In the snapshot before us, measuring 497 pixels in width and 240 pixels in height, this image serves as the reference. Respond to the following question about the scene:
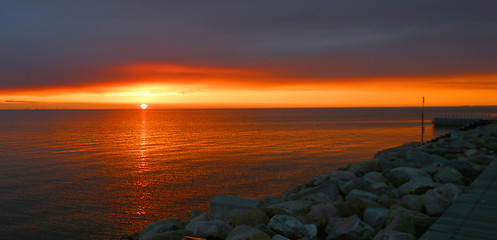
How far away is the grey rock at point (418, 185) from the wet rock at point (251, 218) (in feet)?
15.7

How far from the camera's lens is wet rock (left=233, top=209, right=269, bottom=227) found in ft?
23.7

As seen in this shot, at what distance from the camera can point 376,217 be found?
23.8 feet

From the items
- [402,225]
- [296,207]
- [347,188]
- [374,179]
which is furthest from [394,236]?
[374,179]

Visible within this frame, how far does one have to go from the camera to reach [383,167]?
13.4 m

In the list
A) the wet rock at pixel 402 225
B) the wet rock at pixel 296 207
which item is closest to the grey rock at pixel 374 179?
the wet rock at pixel 296 207

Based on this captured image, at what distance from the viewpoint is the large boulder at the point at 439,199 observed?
7.18 metres

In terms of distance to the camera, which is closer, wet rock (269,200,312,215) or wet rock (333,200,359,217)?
wet rock (333,200,359,217)

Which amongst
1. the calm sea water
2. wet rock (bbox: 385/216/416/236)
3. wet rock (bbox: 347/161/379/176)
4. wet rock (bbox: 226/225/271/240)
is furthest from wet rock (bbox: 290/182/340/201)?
the calm sea water

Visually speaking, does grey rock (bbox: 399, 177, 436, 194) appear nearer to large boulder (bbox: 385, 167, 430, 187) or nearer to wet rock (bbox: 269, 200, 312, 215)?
large boulder (bbox: 385, 167, 430, 187)

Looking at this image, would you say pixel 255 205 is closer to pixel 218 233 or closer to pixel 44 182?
pixel 218 233

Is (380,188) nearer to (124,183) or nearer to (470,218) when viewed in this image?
(470,218)

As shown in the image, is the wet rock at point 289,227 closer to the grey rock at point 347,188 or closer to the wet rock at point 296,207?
the wet rock at point 296,207

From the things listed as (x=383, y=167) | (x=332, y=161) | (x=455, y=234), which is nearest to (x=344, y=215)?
(x=455, y=234)

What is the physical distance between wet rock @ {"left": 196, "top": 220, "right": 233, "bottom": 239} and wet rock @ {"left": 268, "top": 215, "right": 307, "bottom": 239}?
0.90 metres
